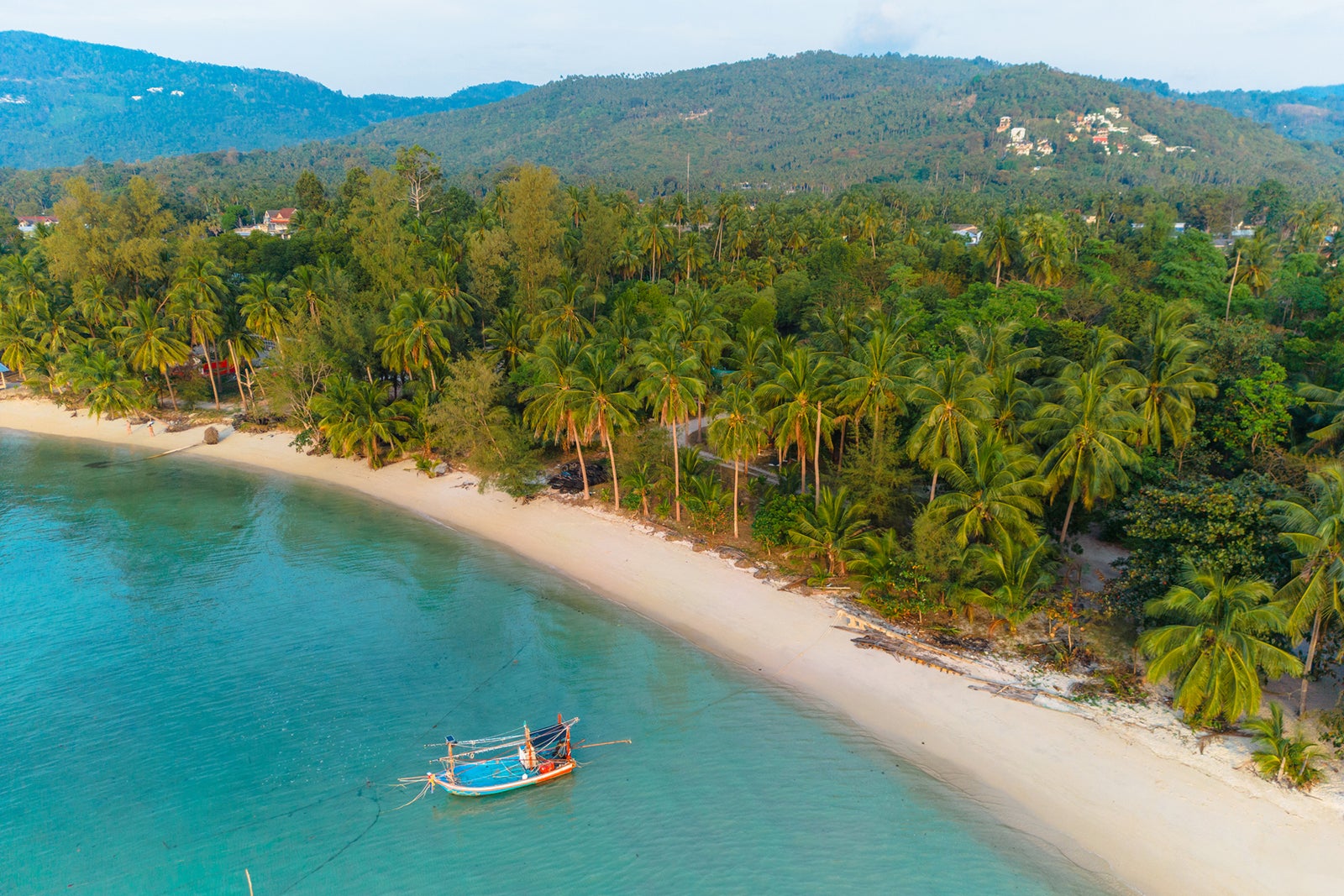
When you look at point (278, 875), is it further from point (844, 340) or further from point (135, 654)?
point (844, 340)

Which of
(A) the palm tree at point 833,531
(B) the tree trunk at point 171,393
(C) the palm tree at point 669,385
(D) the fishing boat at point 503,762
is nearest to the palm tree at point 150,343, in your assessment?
(B) the tree trunk at point 171,393

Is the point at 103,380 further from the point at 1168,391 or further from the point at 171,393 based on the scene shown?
the point at 1168,391

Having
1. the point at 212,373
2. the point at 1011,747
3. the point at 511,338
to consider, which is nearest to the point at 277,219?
the point at 212,373

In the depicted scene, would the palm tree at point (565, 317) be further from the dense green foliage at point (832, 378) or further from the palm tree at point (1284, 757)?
the palm tree at point (1284, 757)

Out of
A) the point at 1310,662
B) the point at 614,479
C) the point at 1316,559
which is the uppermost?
the point at 1316,559

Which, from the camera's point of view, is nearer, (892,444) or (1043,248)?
(892,444)

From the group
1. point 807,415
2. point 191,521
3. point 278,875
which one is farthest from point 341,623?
point 807,415

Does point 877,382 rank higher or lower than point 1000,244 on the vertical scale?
lower
